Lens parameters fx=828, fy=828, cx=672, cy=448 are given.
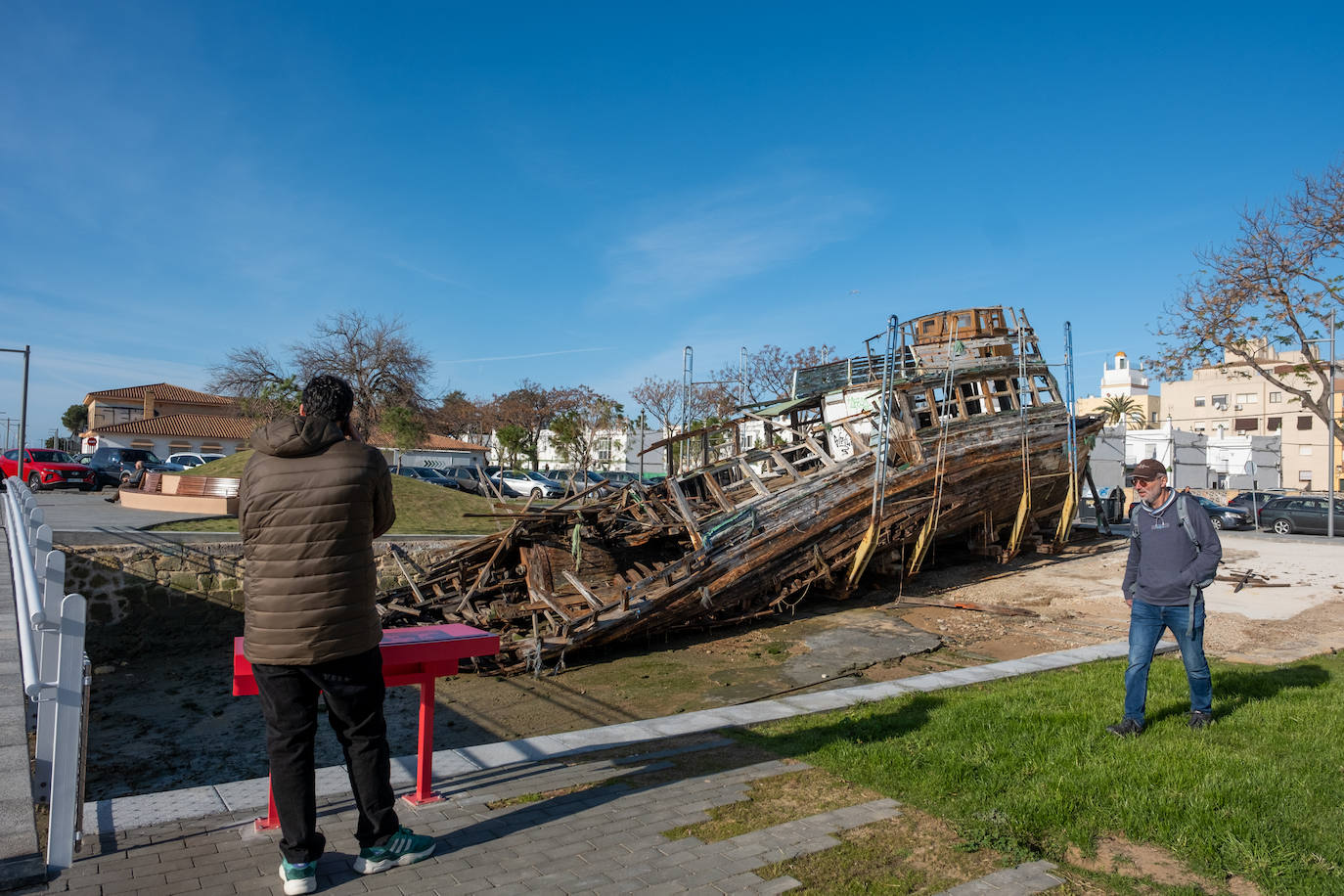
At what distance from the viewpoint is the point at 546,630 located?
10922 mm

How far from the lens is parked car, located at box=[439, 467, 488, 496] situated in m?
34.3

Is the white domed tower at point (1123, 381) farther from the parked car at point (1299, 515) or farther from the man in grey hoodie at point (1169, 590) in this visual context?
the man in grey hoodie at point (1169, 590)

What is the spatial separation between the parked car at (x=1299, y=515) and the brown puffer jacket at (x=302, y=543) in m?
29.7

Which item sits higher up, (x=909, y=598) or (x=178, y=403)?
(x=178, y=403)

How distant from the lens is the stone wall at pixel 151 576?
42.2 feet

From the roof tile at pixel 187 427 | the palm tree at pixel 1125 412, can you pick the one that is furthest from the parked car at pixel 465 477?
the palm tree at pixel 1125 412

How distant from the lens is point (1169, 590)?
568 centimetres

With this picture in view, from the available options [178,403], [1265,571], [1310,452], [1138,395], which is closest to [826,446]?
[1265,571]

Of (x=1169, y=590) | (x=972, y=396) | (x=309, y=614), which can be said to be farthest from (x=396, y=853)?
(x=972, y=396)

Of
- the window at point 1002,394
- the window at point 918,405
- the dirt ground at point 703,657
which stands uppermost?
the window at point 1002,394

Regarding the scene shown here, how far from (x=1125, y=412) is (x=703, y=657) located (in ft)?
216

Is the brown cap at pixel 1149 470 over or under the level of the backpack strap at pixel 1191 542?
over

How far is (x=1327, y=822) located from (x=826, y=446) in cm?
1187

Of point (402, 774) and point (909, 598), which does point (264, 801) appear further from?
point (909, 598)
